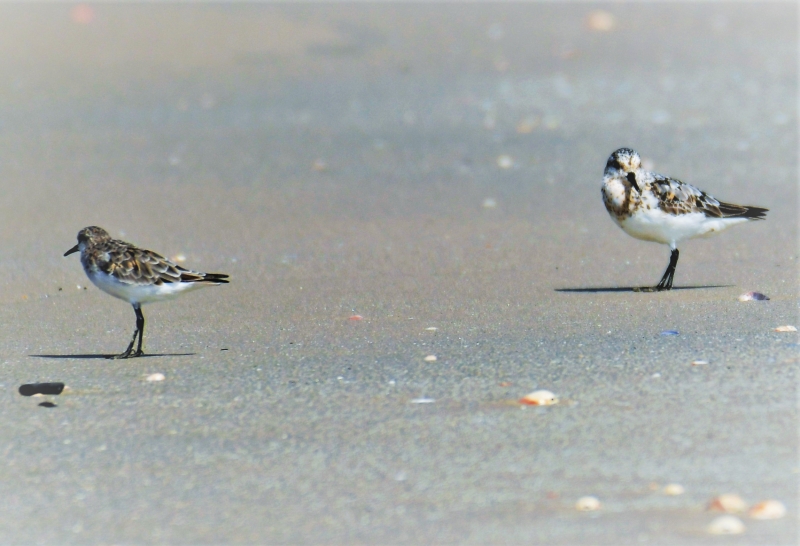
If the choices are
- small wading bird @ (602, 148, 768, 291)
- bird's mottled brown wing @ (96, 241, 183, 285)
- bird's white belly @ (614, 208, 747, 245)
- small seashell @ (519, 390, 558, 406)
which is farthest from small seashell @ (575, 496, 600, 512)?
bird's white belly @ (614, 208, 747, 245)

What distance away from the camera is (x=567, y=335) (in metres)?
6.23

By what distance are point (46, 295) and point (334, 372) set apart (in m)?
2.74

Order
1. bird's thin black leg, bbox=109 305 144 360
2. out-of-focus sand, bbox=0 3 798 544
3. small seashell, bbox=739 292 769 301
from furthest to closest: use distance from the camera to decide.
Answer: small seashell, bbox=739 292 769 301
bird's thin black leg, bbox=109 305 144 360
out-of-focus sand, bbox=0 3 798 544

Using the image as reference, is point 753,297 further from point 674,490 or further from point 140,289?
point 140,289

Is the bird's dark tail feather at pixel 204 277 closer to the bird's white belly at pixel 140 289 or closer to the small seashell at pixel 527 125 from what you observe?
the bird's white belly at pixel 140 289

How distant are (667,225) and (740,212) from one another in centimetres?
66

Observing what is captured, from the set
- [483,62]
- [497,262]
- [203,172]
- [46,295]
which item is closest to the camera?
[46,295]

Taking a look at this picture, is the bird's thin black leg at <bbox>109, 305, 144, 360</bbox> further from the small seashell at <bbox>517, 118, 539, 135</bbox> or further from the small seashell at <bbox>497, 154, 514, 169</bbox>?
the small seashell at <bbox>517, 118, 539, 135</bbox>

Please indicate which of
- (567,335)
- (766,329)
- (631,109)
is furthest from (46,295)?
(631,109)

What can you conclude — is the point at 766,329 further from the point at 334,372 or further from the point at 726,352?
the point at 334,372

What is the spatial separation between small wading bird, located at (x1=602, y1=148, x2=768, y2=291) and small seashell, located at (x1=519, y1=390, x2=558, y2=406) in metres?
2.61

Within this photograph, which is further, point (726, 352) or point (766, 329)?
point (766, 329)

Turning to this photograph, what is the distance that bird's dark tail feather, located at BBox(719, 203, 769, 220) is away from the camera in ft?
25.7

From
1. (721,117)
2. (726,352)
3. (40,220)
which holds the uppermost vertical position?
(721,117)
